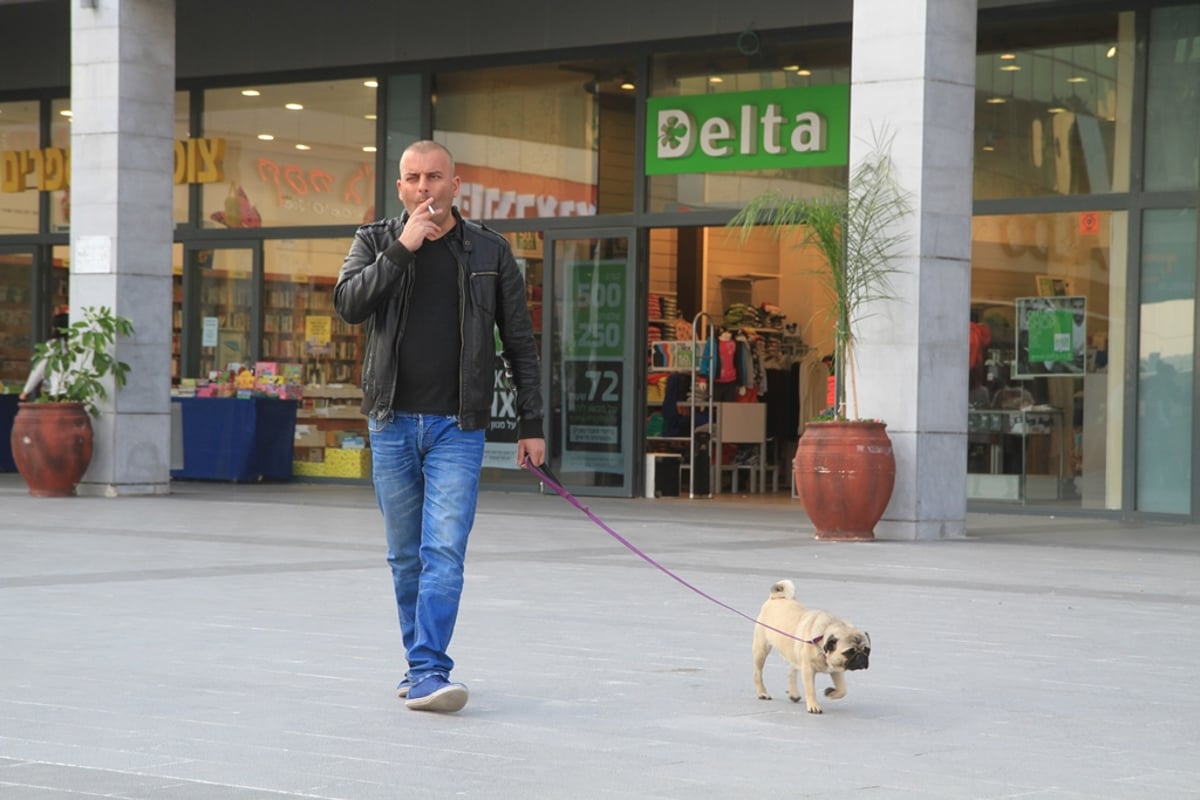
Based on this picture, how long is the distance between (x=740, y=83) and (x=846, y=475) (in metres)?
6.34

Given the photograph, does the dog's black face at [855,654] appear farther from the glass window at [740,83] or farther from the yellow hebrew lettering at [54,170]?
the yellow hebrew lettering at [54,170]

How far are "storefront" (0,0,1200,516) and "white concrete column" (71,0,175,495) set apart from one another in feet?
11.6

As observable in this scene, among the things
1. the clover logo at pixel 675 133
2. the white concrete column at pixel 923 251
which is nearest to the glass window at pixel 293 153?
the clover logo at pixel 675 133

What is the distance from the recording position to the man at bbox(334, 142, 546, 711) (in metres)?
5.95

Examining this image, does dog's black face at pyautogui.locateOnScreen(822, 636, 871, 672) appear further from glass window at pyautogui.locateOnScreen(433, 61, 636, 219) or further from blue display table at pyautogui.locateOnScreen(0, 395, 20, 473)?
blue display table at pyautogui.locateOnScreen(0, 395, 20, 473)

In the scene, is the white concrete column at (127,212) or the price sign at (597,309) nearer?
the white concrete column at (127,212)

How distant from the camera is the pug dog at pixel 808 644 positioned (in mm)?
A: 5793

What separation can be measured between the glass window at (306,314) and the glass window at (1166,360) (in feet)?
29.9

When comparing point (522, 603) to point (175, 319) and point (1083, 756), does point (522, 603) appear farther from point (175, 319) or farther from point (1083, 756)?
point (175, 319)

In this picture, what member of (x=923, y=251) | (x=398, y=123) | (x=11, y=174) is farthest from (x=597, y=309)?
(x=11, y=174)

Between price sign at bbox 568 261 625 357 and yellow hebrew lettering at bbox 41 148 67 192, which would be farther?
yellow hebrew lettering at bbox 41 148 67 192

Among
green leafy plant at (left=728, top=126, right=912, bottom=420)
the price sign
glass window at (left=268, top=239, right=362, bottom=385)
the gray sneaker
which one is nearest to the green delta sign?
the price sign

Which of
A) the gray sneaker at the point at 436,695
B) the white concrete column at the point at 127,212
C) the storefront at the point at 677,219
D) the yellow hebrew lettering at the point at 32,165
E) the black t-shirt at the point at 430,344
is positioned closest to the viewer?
the gray sneaker at the point at 436,695

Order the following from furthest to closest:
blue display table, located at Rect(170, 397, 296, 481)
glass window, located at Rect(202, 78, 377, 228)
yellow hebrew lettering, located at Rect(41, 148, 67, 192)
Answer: yellow hebrew lettering, located at Rect(41, 148, 67, 192) → glass window, located at Rect(202, 78, 377, 228) → blue display table, located at Rect(170, 397, 296, 481)
